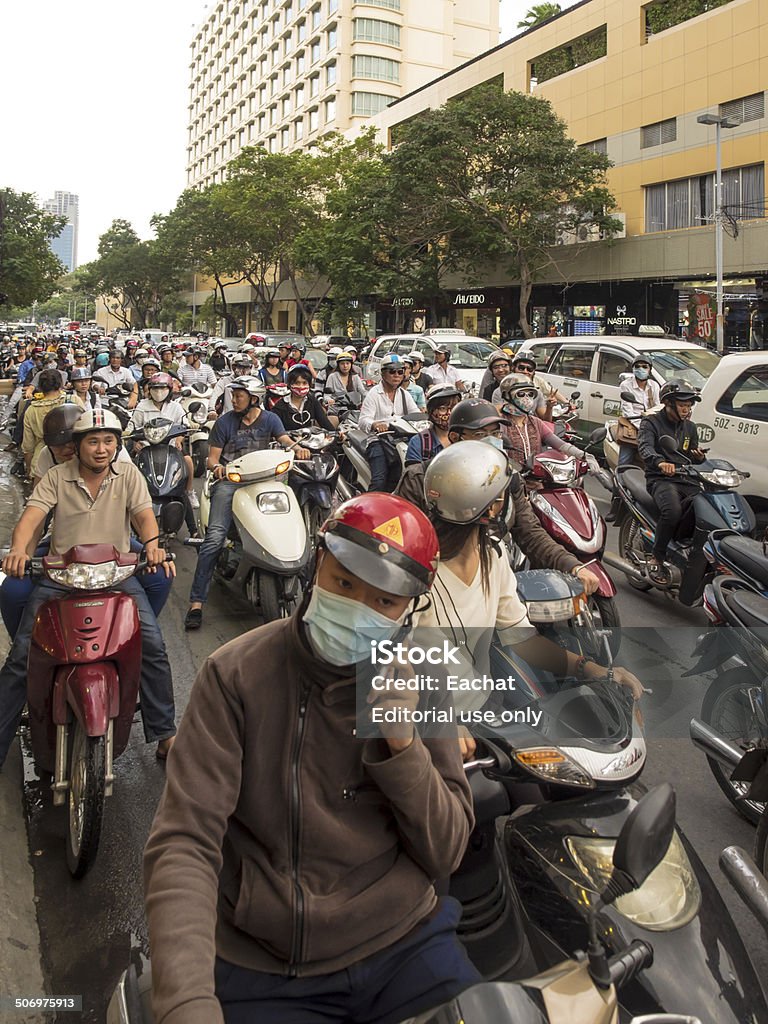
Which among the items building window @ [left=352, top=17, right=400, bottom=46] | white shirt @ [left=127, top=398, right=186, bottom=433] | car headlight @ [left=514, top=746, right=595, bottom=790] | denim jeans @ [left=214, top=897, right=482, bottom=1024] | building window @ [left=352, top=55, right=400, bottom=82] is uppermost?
building window @ [left=352, top=17, right=400, bottom=46]

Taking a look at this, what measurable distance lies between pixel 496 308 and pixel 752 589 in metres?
33.5

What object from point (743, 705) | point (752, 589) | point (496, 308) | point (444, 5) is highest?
point (444, 5)

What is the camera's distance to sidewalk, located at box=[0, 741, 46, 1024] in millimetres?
2639

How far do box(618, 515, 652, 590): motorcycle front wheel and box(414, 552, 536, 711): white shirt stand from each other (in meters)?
4.23

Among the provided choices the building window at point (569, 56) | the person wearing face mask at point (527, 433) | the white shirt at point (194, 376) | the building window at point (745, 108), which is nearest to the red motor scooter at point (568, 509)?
the person wearing face mask at point (527, 433)

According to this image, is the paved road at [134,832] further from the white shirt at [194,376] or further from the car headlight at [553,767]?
the white shirt at [194,376]

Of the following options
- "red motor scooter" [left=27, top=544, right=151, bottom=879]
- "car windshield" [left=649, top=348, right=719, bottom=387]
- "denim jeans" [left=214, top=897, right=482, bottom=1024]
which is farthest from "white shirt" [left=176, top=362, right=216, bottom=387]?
"denim jeans" [left=214, top=897, right=482, bottom=1024]

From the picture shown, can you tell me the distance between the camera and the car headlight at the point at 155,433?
7.69 m

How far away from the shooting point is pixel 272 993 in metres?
1.68

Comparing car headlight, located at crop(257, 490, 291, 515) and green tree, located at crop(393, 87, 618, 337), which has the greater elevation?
green tree, located at crop(393, 87, 618, 337)

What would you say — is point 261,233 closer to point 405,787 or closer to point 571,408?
point 571,408

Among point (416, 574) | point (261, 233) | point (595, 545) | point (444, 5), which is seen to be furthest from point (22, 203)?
point (444, 5)

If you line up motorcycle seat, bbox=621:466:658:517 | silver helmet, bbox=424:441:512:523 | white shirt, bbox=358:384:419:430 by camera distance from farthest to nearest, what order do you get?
white shirt, bbox=358:384:419:430, motorcycle seat, bbox=621:466:658:517, silver helmet, bbox=424:441:512:523

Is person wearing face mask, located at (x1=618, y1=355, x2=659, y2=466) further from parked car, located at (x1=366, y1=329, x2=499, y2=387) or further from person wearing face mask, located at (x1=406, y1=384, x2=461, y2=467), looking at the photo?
parked car, located at (x1=366, y1=329, x2=499, y2=387)
